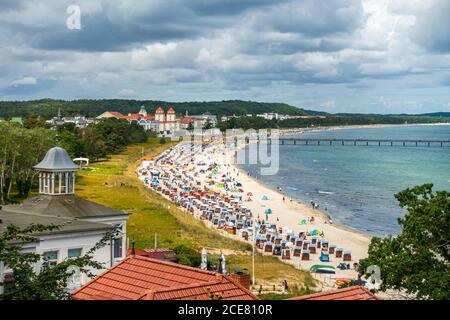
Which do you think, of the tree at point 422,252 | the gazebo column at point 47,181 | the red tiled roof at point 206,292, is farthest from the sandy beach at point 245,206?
the red tiled roof at point 206,292

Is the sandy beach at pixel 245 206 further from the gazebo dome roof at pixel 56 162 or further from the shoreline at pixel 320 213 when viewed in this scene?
the gazebo dome roof at pixel 56 162

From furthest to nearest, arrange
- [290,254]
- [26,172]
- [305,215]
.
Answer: [305,215], [26,172], [290,254]

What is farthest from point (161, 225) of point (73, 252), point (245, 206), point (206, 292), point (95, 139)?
point (95, 139)

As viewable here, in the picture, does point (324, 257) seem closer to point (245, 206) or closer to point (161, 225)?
point (161, 225)

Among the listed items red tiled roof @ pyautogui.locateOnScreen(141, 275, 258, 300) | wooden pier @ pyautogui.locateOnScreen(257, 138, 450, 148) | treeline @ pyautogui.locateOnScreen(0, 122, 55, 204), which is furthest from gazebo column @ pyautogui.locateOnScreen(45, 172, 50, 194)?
wooden pier @ pyautogui.locateOnScreen(257, 138, 450, 148)
